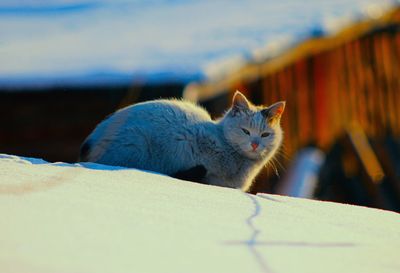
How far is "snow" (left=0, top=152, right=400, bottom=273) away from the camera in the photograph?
2.30 metres

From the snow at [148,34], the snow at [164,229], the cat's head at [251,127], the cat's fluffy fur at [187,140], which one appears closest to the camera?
the snow at [164,229]

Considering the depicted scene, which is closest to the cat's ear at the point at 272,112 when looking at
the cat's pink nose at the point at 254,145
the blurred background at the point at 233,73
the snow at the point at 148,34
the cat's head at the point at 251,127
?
the cat's head at the point at 251,127

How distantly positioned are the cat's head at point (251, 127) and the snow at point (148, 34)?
2.58 metres

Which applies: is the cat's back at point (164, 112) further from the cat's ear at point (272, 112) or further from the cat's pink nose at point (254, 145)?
the cat's ear at point (272, 112)

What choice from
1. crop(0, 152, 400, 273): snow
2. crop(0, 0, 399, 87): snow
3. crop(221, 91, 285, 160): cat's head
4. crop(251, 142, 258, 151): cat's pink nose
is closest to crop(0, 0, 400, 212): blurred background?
crop(0, 0, 399, 87): snow

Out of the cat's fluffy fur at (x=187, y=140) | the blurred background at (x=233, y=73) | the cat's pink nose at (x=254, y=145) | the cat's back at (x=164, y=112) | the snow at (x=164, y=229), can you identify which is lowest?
the blurred background at (x=233, y=73)

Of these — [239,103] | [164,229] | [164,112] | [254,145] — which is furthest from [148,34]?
[164,229]

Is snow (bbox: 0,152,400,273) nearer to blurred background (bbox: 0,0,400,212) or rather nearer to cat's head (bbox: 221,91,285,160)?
cat's head (bbox: 221,91,285,160)

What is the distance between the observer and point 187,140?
4.56 m

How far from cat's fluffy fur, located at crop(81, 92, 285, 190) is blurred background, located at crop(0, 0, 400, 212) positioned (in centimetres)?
239

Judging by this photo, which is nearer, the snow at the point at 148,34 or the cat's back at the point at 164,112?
the cat's back at the point at 164,112

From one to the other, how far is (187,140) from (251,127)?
2.08 feet

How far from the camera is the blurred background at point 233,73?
8.42 metres

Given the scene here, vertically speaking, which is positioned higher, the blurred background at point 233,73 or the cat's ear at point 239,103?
the cat's ear at point 239,103
